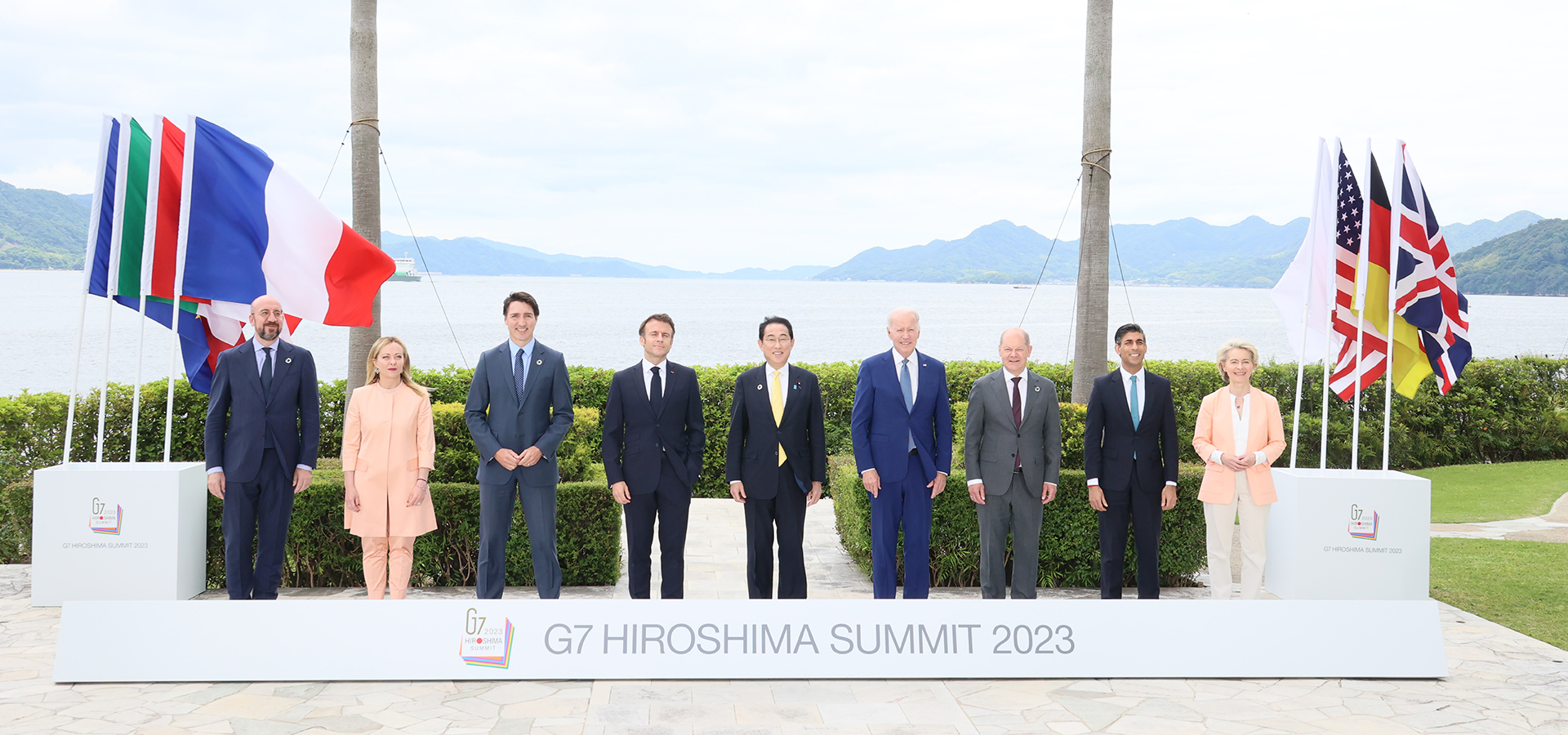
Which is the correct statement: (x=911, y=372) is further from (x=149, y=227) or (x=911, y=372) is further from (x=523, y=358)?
(x=149, y=227)

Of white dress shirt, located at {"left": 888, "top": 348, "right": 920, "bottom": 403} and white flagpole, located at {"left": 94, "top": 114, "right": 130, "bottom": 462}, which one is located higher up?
white flagpole, located at {"left": 94, "top": 114, "right": 130, "bottom": 462}

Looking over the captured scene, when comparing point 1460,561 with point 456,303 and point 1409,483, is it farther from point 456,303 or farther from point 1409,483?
point 456,303

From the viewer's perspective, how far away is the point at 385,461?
18.1ft

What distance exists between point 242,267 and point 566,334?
61.9 meters

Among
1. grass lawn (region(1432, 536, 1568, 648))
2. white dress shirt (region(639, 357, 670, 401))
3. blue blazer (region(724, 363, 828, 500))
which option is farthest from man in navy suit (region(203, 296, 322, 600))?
grass lawn (region(1432, 536, 1568, 648))

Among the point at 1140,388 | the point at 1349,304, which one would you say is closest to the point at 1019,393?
the point at 1140,388

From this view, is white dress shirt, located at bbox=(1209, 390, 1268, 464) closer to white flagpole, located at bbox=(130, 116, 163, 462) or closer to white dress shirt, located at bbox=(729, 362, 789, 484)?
white dress shirt, located at bbox=(729, 362, 789, 484)

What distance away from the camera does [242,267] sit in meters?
6.43

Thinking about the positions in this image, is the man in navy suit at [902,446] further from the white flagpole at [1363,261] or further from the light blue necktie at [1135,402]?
the white flagpole at [1363,261]

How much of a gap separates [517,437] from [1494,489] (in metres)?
11.5

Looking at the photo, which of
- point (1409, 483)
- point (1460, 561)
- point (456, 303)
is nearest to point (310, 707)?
point (1409, 483)

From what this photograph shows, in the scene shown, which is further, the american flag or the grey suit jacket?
the american flag

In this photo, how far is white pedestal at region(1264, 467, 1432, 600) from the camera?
19.1ft

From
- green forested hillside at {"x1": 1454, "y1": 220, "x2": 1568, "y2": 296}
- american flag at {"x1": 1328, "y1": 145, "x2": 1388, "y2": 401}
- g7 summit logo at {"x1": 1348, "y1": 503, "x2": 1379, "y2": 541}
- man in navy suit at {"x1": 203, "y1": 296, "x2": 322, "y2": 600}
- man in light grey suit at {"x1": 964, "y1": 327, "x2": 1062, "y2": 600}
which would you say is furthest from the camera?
green forested hillside at {"x1": 1454, "y1": 220, "x2": 1568, "y2": 296}
